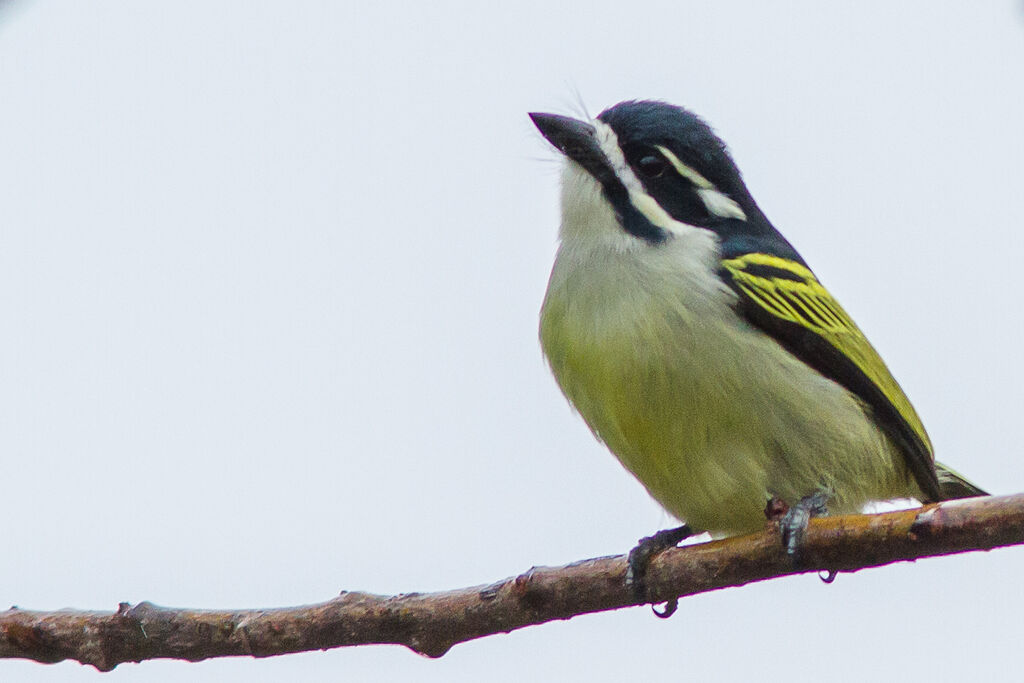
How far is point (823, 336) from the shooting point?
587cm

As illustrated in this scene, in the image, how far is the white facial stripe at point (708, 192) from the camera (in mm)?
5918

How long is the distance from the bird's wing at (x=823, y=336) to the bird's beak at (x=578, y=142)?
77cm

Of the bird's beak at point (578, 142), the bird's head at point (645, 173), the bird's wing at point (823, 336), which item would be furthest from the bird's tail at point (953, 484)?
the bird's beak at point (578, 142)

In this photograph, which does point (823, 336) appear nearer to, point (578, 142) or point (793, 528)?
point (578, 142)

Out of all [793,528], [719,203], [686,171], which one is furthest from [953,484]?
[793,528]

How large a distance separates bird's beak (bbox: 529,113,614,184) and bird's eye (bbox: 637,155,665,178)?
157 millimetres

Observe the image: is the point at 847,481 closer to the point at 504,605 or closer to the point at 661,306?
the point at 661,306

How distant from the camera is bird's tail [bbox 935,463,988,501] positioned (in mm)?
6914

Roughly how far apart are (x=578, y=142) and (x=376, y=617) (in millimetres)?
2600

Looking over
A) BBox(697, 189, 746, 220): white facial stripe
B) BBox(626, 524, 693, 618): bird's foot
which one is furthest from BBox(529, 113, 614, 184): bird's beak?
BBox(626, 524, 693, 618): bird's foot

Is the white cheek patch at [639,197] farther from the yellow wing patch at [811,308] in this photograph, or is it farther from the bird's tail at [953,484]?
the bird's tail at [953,484]

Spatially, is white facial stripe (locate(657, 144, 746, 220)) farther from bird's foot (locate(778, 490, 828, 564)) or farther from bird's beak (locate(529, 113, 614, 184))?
bird's foot (locate(778, 490, 828, 564))

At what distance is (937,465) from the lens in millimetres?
6867

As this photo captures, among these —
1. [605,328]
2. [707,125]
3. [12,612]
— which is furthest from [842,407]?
[12,612]
